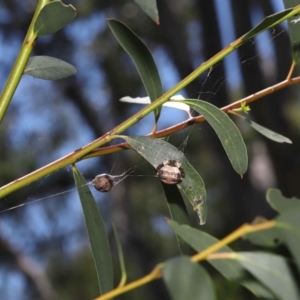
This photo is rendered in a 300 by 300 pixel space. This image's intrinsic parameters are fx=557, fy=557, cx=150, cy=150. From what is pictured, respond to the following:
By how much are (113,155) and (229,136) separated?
337cm

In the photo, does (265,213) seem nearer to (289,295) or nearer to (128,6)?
(128,6)

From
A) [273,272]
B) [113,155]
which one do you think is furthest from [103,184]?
[113,155]

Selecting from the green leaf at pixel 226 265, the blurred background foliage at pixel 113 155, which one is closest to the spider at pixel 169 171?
the green leaf at pixel 226 265

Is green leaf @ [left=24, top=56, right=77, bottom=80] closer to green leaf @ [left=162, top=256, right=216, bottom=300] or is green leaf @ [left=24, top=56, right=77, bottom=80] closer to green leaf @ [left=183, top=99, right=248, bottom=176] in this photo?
green leaf @ [left=183, top=99, right=248, bottom=176]

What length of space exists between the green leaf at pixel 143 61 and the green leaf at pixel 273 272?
0.28 m

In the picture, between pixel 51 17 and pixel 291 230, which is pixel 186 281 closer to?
pixel 291 230

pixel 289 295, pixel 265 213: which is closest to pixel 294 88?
pixel 265 213

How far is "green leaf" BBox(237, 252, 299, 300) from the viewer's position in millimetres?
323

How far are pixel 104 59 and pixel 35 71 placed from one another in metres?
3.55

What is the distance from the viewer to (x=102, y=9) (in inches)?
149

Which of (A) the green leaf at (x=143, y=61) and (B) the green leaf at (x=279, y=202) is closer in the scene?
(B) the green leaf at (x=279, y=202)

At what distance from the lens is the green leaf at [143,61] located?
571mm

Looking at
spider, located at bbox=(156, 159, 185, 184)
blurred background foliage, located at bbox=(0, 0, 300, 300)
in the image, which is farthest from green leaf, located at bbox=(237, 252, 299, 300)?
blurred background foliage, located at bbox=(0, 0, 300, 300)

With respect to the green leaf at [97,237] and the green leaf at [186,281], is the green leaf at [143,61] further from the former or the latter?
the green leaf at [186,281]
